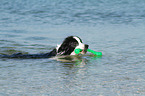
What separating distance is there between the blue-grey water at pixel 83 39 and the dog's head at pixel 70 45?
0.27 meters

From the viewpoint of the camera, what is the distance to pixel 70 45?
8.34 m

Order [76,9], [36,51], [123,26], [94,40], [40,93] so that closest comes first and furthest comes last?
[40,93], [36,51], [94,40], [123,26], [76,9]

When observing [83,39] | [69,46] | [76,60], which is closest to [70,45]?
[69,46]

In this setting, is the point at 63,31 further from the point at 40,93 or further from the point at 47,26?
the point at 40,93

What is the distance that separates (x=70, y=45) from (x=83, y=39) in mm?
3051

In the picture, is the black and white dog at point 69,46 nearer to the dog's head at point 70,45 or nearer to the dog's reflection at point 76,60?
the dog's head at point 70,45

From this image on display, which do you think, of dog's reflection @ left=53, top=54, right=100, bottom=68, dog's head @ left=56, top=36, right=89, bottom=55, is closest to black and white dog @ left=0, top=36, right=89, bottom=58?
dog's head @ left=56, top=36, right=89, bottom=55

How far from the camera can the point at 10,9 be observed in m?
19.2

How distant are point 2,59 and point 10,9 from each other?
10.9m

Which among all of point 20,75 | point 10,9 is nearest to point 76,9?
point 10,9

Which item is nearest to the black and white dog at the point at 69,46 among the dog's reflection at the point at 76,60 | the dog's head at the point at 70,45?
the dog's head at the point at 70,45

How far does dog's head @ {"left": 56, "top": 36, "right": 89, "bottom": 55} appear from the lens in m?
8.30

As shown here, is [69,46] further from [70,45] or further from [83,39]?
[83,39]

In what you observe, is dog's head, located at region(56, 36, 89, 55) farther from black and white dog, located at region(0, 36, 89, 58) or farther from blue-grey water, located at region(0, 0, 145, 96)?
blue-grey water, located at region(0, 0, 145, 96)
